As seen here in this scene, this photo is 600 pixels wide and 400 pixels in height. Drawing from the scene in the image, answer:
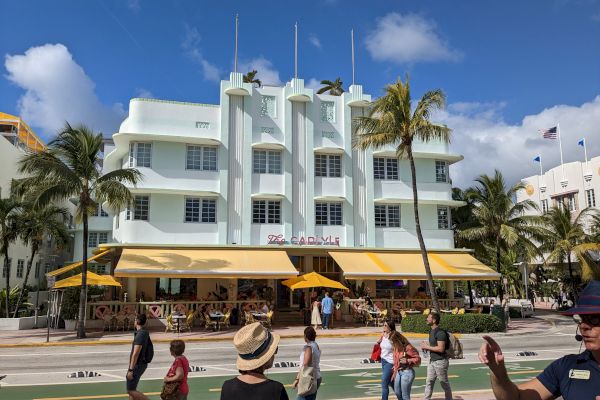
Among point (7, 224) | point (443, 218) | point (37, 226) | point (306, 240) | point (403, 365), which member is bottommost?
point (403, 365)

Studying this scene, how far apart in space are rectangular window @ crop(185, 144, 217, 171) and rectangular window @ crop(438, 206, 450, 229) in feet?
45.0

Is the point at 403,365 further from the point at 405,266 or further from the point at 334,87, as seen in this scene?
the point at 334,87

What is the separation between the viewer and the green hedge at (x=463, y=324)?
22.2m

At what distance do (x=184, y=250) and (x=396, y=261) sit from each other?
1110 centimetres

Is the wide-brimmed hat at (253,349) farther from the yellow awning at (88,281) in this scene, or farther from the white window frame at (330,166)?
the white window frame at (330,166)

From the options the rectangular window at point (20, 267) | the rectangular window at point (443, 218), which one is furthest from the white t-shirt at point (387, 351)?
the rectangular window at point (20, 267)

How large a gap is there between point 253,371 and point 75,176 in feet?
62.9

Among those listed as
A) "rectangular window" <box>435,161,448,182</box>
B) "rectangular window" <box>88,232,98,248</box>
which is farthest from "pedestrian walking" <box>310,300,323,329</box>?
"rectangular window" <box>88,232,98,248</box>

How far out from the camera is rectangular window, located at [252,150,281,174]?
29203 millimetres

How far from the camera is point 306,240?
94.0 feet

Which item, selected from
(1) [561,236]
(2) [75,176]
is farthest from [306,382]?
(1) [561,236]

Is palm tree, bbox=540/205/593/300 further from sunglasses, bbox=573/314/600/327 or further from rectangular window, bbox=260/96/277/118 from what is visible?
sunglasses, bbox=573/314/600/327

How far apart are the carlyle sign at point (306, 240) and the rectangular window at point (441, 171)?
7697 mm

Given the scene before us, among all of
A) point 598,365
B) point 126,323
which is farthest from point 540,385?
point 126,323
